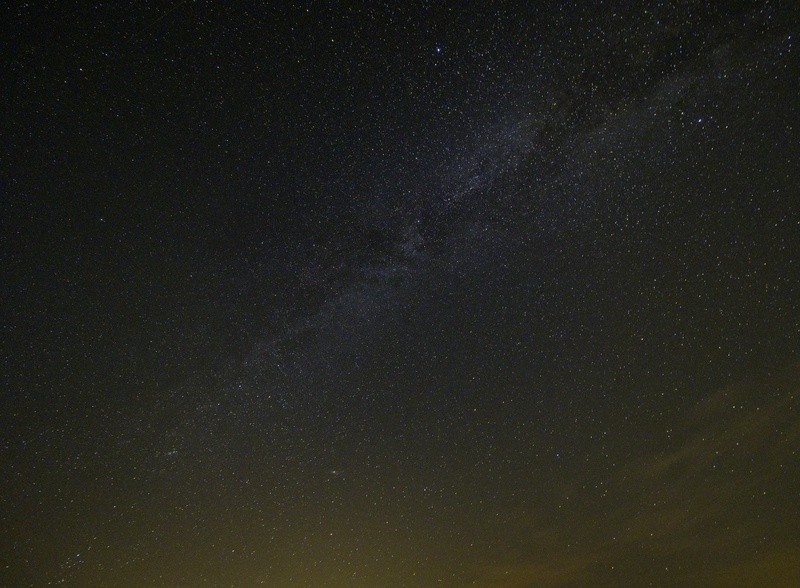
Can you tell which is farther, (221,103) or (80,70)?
(221,103)

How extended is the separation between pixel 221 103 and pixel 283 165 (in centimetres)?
45

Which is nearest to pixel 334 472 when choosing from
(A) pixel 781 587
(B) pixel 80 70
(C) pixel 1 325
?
(C) pixel 1 325

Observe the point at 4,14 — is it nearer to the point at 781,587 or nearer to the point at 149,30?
the point at 149,30

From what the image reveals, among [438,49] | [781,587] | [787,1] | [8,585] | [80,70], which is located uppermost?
[80,70]

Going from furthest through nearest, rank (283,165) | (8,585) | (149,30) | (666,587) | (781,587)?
1. (781,587)
2. (666,587)
3. (8,585)
4. (283,165)
5. (149,30)

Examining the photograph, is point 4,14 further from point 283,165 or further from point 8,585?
point 8,585

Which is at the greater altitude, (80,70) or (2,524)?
(80,70)

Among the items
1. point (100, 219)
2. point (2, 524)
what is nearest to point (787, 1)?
point (100, 219)

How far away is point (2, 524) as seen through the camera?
162 inches

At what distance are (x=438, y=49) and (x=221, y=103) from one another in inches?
43.9

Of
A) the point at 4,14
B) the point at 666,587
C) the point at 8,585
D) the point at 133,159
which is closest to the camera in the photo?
the point at 4,14

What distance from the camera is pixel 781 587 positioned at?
890 cm

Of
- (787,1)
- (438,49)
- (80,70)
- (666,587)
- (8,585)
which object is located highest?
(80,70)

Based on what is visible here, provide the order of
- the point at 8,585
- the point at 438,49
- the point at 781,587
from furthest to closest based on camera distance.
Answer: the point at 781,587 → the point at 8,585 → the point at 438,49
